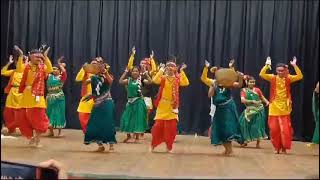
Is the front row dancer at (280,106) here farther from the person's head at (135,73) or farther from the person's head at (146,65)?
the person's head at (146,65)

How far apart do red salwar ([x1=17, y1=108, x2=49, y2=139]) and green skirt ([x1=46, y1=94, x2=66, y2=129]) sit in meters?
1.61

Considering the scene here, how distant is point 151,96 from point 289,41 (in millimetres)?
2317

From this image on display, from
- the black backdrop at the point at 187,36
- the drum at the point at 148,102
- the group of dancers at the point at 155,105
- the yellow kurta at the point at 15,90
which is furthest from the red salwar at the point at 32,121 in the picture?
the black backdrop at the point at 187,36

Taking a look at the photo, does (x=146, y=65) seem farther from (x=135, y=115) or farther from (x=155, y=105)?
(x=155, y=105)

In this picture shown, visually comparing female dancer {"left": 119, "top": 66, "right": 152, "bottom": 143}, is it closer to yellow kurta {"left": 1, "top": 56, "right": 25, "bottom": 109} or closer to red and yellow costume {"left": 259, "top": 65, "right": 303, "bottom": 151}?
yellow kurta {"left": 1, "top": 56, "right": 25, "bottom": 109}

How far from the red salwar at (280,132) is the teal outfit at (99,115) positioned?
197 cm

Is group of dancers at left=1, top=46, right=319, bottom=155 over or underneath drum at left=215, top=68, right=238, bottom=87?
underneath

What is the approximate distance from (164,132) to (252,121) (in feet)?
5.56

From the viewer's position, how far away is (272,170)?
4.91 m

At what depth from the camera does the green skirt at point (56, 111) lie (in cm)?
817

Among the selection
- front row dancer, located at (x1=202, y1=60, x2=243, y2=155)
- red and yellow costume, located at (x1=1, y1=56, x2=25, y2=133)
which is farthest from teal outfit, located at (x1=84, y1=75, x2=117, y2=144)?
red and yellow costume, located at (x1=1, y1=56, x2=25, y2=133)

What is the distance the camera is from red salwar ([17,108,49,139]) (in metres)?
6.46

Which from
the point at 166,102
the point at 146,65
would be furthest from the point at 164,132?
the point at 146,65

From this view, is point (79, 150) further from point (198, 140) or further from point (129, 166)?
point (198, 140)
